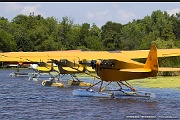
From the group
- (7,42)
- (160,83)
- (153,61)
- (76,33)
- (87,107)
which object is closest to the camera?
(87,107)

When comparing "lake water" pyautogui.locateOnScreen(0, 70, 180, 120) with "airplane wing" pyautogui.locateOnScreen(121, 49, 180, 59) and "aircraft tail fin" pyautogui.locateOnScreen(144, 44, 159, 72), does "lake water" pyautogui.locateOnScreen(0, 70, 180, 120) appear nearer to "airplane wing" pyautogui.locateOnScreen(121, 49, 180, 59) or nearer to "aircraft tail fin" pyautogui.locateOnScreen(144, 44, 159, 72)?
"aircraft tail fin" pyautogui.locateOnScreen(144, 44, 159, 72)

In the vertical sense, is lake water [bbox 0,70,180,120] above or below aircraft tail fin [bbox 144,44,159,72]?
below

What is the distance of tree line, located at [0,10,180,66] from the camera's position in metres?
73.2

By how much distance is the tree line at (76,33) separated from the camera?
240 ft

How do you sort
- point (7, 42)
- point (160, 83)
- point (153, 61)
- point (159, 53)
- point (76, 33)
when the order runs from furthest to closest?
point (76, 33) → point (7, 42) → point (160, 83) → point (159, 53) → point (153, 61)

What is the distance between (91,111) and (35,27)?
6779 cm

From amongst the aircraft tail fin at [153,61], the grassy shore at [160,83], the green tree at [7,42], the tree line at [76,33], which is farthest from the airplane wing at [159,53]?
the green tree at [7,42]

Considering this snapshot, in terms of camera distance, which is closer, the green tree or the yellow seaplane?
the yellow seaplane

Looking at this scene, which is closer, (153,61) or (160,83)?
(153,61)

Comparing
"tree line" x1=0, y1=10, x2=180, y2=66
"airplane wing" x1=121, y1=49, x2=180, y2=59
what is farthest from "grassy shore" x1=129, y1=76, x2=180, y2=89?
"tree line" x1=0, y1=10, x2=180, y2=66

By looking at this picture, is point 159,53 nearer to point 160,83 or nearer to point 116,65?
point 116,65

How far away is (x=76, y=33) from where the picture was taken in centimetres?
8262

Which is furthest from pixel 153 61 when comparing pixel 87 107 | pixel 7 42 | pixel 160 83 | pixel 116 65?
pixel 7 42

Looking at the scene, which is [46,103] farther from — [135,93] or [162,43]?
[162,43]
